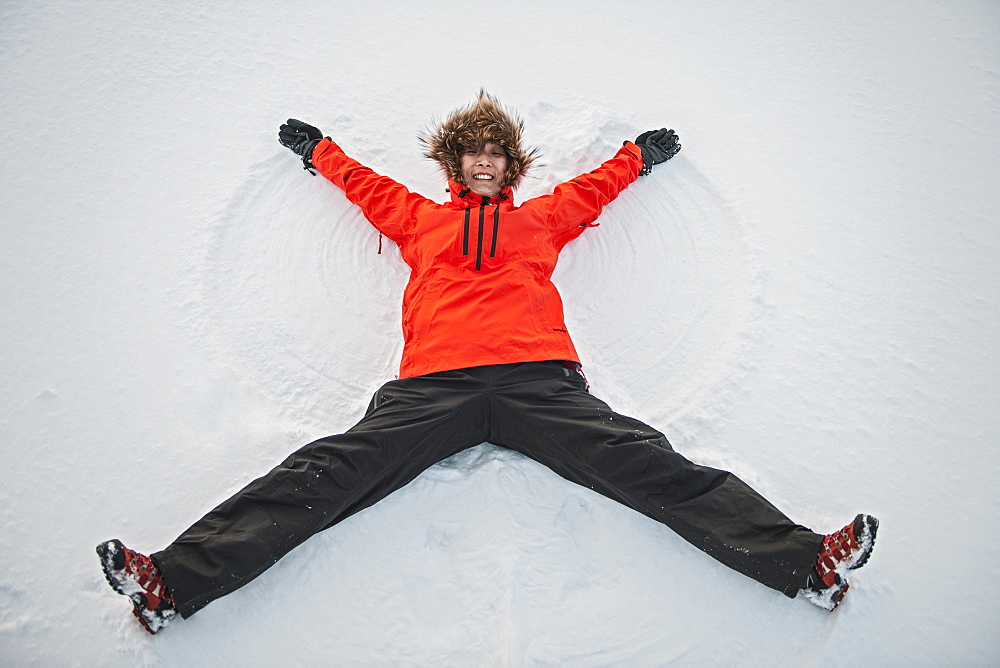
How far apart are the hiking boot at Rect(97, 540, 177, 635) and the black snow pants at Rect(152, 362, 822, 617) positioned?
4 centimetres

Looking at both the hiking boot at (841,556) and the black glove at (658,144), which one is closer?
the hiking boot at (841,556)

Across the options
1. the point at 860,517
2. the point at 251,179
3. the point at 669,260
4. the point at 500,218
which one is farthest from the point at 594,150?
the point at 860,517

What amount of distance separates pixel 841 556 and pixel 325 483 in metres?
1.52

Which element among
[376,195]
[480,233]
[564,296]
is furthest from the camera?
[564,296]

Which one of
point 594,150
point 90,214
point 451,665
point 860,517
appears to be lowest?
point 451,665

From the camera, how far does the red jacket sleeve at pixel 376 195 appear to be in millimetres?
2367

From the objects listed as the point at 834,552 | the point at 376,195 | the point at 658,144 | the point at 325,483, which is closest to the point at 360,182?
the point at 376,195

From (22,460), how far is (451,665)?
162 cm

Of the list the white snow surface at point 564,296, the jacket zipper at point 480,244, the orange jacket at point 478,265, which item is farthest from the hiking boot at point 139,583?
the jacket zipper at point 480,244

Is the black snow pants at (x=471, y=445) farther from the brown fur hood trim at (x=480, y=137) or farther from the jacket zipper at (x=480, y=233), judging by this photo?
the brown fur hood trim at (x=480, y=137)

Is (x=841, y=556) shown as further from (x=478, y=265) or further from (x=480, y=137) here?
(x=480, y=137)

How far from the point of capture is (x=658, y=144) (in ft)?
9.21

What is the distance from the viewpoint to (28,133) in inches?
106

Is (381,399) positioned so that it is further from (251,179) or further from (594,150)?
(594,150)
